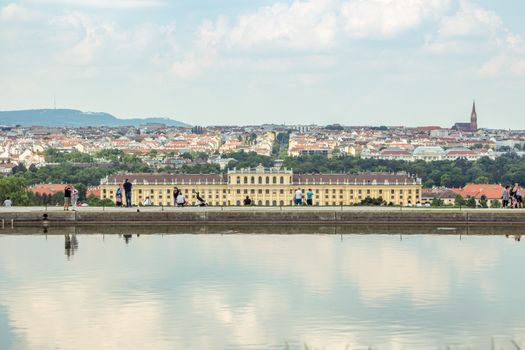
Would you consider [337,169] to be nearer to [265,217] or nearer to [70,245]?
[265,217]

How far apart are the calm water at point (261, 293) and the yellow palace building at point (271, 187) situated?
80.1m

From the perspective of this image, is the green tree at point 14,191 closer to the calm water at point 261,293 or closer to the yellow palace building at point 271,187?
the yellow palace building at point 271,187

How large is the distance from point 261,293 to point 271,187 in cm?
9093

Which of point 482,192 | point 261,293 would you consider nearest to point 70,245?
point 261,293

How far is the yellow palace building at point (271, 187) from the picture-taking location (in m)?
110

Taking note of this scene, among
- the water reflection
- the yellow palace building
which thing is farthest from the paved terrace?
the yellow palace building

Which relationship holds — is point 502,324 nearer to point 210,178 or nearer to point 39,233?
point 39,233

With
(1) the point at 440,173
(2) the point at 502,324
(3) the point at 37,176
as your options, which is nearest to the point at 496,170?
(1) the point at 440,173

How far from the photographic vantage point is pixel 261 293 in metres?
21.6

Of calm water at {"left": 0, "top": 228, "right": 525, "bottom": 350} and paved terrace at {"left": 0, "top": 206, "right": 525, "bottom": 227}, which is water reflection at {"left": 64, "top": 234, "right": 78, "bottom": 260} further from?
paved terrace at {"left": 0, "top": 206, "right": 525, "bottom": 227}

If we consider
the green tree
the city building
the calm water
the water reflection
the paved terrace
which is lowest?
the city building

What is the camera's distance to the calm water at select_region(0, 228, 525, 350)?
1847 centimetres

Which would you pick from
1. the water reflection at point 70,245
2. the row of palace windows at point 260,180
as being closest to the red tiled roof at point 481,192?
the row of palace windows at point 260,180

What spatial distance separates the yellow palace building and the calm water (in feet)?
263
